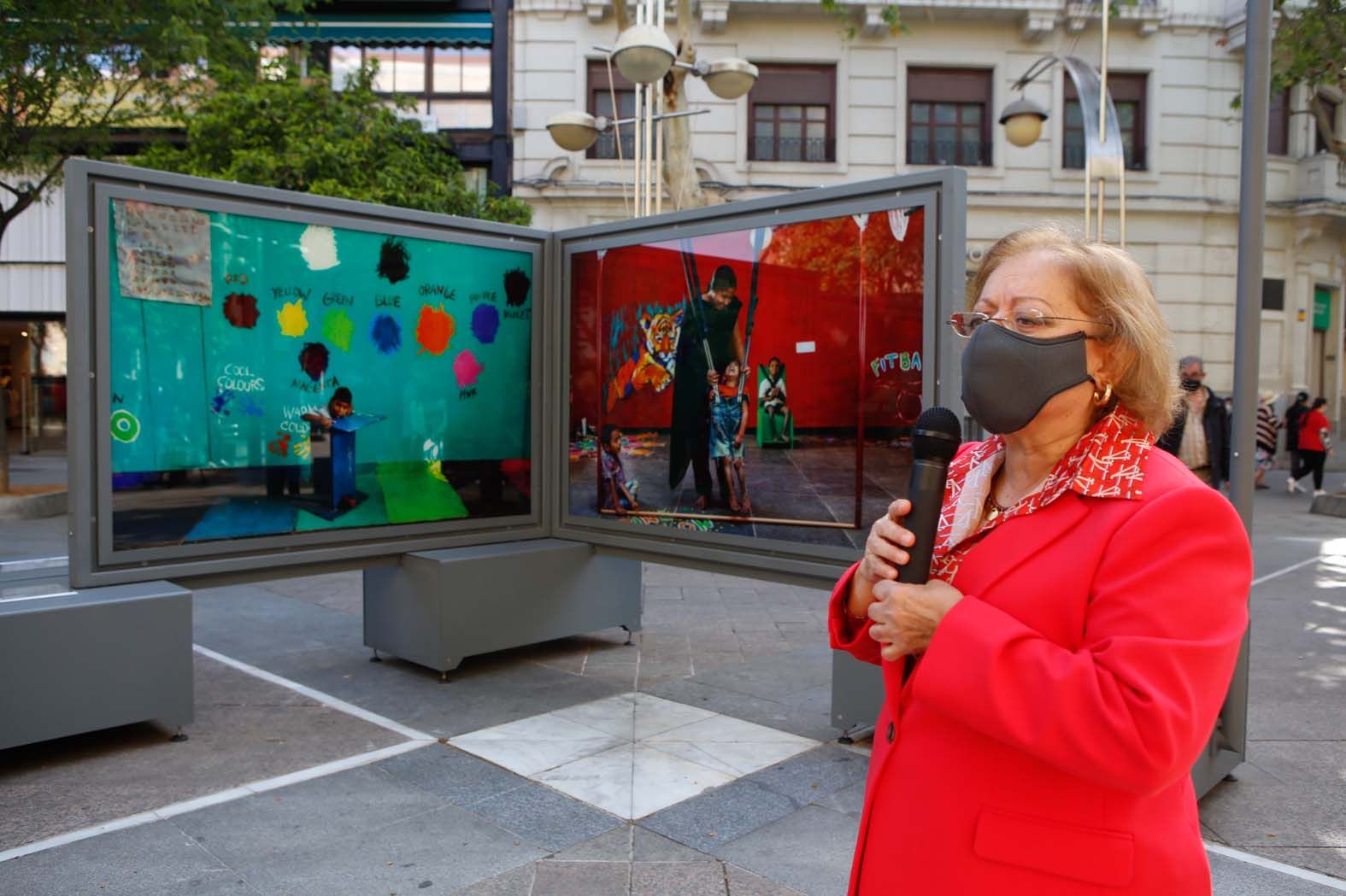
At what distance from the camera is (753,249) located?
5.48 meters

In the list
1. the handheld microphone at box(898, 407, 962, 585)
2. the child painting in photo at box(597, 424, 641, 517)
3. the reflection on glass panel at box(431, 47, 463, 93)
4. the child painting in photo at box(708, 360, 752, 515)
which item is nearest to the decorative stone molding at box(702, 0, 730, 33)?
the reflection on glass panel at box(431, 47, 463, 93)

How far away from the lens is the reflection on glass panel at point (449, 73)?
21.4m

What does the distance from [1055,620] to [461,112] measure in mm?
21867

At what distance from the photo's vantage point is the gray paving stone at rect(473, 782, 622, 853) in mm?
3760

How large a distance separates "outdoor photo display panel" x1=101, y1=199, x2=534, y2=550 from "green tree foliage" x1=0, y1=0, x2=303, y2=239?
6.86 meters

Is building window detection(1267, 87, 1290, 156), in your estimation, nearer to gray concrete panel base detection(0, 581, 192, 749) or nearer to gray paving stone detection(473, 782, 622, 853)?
gray paving stone detection(473, 782, 622, 853)

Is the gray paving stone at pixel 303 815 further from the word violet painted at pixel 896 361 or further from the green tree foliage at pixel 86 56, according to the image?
the green tree foliage at pixel 86 56

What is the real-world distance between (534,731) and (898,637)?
151 inches

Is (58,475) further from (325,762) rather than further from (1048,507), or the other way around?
(1048,507)

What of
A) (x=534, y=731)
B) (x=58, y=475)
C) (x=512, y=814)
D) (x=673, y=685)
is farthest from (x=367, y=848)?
(x=58, y=475)

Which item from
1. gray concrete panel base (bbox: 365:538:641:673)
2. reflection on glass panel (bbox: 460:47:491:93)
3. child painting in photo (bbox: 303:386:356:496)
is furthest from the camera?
reflection on glass panel (bbox: 460:47:491:93)

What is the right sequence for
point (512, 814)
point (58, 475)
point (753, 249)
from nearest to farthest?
point (512, 814) < point (753, 249) < point (58, 475)

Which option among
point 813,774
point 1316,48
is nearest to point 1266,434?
point 1316,48

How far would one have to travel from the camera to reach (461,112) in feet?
70.1
